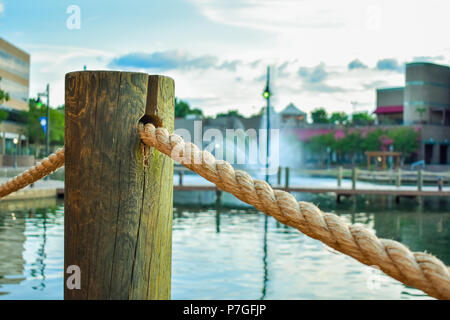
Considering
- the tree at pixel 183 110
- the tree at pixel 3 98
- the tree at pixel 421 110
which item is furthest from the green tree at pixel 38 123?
the tree at pixel 183 110

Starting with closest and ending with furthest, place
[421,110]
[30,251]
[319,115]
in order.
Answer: [30,251] → [421,110] → [319,115]

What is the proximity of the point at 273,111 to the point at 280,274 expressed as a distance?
249 ft

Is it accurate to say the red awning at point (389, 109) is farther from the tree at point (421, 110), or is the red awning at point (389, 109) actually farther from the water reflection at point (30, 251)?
the water reflection at point (30, 251)

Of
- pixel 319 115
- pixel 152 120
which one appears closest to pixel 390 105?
pixel 319 115

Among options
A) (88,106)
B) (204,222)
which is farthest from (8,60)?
(88,106)

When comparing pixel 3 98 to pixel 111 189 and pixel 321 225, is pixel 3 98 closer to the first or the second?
pixel 111 189

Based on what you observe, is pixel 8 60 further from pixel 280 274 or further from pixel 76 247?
pixel 76 247

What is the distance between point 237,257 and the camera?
11344 millimetres

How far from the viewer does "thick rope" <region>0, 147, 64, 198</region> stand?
238 cm

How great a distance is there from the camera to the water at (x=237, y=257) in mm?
8750

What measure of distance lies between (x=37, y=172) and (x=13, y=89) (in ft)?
220

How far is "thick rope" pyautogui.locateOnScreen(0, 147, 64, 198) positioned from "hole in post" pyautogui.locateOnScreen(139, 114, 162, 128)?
0.59 m

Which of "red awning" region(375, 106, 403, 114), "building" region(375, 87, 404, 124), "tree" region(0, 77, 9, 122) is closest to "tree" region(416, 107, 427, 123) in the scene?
"building" region(375, 87, 404, 124)
